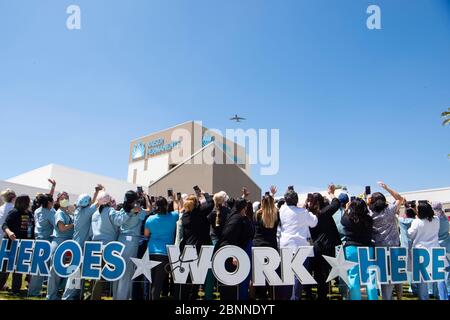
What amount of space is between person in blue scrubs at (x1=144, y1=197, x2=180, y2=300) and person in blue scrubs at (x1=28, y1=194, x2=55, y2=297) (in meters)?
→ 2.16

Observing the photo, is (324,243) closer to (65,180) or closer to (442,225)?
(442,225)

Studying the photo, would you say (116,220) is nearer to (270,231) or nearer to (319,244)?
(270,231)

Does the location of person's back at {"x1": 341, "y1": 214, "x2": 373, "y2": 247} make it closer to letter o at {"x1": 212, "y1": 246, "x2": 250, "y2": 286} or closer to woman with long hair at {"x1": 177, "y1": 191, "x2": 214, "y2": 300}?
letter o at {"x1": 212, "y1": 246, "x2": 250, "y2": 286}

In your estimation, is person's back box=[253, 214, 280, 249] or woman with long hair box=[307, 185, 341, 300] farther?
woman with long hair box=[307, 185, 341, 300]

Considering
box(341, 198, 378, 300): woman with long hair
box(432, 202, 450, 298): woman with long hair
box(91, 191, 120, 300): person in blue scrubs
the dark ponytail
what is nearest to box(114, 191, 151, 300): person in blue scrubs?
box(91, 191, 120, 300): person in blue scrubs

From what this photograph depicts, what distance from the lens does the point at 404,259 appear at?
199 inches

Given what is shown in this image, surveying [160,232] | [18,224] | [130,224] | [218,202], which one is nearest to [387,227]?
[218,202]

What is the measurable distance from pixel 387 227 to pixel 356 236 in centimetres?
65

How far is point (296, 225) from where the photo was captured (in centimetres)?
504

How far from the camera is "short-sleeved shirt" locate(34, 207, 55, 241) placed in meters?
5.95

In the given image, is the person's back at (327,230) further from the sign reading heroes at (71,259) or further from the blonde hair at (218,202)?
the sign reading heroes at (71,259)
